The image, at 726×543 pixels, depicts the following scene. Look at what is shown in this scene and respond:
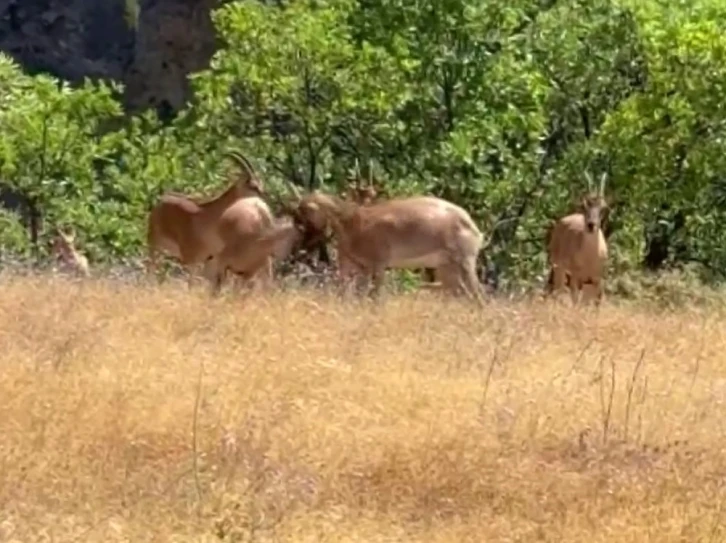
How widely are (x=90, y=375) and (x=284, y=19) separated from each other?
2357 centimetres

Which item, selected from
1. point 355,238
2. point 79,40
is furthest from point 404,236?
point 79,40

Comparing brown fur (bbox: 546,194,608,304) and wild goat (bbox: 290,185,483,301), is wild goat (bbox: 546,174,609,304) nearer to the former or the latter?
brown fur (bbox: 546,194,608,304)

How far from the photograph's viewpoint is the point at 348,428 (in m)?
8.30

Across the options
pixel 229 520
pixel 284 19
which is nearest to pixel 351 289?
pixel 229 520

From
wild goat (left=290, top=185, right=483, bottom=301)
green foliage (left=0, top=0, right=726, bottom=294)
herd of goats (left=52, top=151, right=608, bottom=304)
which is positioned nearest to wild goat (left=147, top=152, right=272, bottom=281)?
herd of goats (left=52, top=151, right=608, bottom=304)

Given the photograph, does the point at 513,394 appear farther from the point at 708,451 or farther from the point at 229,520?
the point at 229,520

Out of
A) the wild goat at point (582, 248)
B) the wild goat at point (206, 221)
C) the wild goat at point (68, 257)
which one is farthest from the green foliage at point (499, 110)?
the wild goat at point (206, 221)

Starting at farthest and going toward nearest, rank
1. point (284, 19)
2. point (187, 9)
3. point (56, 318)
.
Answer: point (187, 9), point (284, 19), point (56, 318)

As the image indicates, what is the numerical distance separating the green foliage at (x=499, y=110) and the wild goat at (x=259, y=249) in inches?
417

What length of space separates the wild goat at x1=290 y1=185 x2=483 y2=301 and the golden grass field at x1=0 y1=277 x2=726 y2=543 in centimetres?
398

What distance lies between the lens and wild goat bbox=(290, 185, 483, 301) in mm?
15930

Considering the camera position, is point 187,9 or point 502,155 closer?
point 502,155

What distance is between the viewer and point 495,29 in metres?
30.3

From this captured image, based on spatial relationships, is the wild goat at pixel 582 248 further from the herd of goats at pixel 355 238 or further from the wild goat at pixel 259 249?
the wild goat at pixel 259 249
